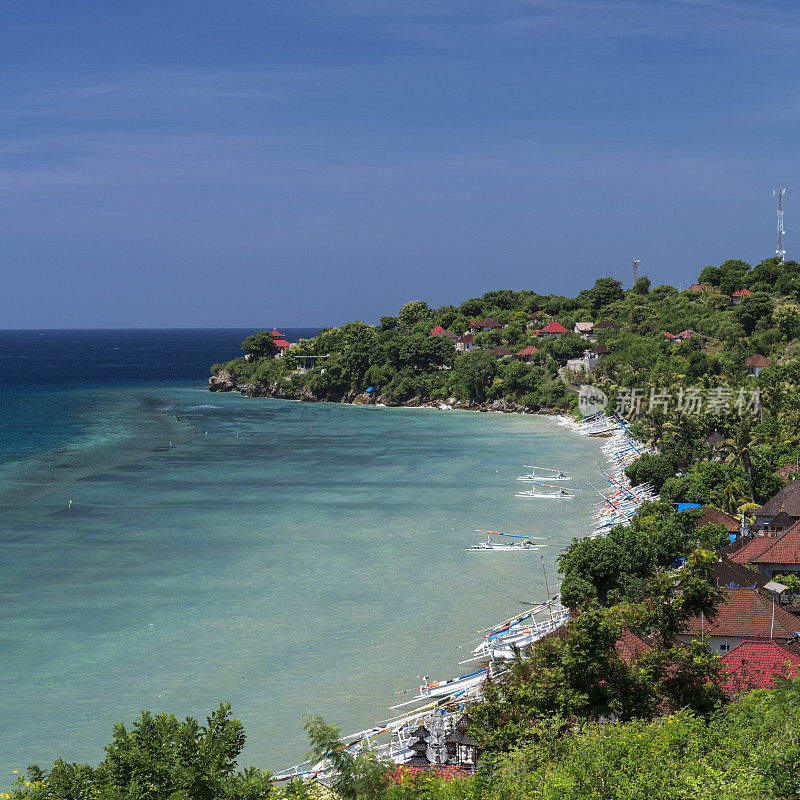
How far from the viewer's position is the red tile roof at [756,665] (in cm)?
1752

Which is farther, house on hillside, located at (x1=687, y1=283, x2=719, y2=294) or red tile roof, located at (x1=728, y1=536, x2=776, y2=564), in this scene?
house on hillside, located at (x1=687, y1=283, x2=719, y2=294)

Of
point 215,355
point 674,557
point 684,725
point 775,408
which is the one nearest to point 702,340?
point 775,408

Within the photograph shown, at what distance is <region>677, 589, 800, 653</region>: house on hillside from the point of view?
20.2 meters

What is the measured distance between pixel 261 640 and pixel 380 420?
52.1 m

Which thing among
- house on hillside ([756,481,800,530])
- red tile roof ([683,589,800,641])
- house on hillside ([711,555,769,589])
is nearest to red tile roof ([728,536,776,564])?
house on hillside ([711,555,769,589])

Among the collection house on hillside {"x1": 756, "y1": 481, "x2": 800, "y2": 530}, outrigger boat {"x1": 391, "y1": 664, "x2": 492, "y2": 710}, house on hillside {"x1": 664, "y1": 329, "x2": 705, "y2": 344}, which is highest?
house on hillside {"x1": 664, "y1": 329, "x2": 705, "y2": 344}

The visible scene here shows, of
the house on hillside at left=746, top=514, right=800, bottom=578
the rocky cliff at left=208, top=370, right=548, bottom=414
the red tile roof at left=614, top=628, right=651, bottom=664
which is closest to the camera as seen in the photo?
the red tile roof at left=614, top=628, right=651, bottom=664

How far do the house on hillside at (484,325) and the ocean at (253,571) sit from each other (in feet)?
120

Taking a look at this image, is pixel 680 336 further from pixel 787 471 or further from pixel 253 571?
pixel 253 571

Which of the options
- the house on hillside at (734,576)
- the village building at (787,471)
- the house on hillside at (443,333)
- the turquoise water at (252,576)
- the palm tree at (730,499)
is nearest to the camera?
the turquoise water at (252,576)

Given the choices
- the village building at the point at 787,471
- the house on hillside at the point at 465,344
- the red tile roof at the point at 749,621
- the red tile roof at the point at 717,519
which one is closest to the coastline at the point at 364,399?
the house on hillside at the point at 465,344

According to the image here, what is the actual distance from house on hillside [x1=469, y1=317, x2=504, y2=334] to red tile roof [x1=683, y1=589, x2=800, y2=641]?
7648 cm

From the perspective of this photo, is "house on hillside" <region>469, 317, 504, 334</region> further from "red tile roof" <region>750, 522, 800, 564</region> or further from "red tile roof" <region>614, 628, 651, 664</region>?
"red tile roof" <region>614, 628, 651, 664</region>

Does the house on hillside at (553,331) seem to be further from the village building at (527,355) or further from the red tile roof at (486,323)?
the red tile roof at (486,323)
